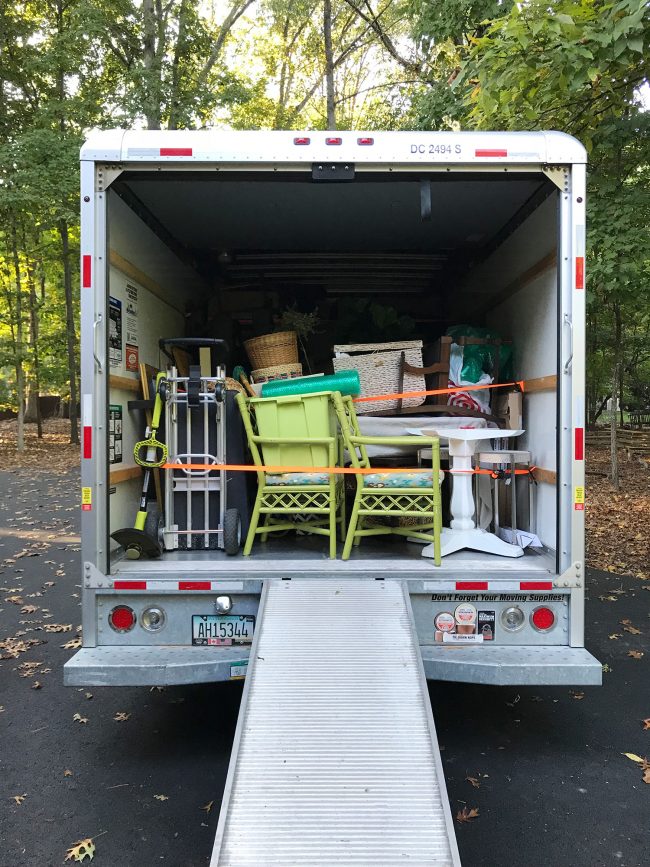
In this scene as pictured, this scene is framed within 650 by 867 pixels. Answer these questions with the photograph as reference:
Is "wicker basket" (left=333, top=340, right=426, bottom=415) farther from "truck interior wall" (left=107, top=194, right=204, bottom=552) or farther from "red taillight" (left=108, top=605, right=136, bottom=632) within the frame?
"red taillight" (left=108, top=605, right=136, bottom=632)

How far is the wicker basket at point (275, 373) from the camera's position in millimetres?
4785

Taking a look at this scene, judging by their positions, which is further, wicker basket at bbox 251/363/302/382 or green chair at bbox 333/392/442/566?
wicker basket at bbox 251/363/302/382

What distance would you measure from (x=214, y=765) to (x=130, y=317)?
230 centimetres

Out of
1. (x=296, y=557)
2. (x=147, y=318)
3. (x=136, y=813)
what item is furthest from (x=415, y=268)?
(x=136, y=813)

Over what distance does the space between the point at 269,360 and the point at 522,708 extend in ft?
8.98

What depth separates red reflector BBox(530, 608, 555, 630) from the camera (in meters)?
2.98

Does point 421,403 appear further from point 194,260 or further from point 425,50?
point 425,50

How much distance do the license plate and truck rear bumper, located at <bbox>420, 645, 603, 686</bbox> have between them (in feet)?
2.61

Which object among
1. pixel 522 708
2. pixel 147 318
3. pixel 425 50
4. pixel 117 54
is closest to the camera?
pixel 522 708

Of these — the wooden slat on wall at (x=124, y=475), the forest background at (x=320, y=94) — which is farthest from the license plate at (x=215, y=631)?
the forest background at (x=320, y=94)

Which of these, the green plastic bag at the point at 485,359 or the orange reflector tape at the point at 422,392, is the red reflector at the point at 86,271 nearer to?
the orange reflector tape at the point at 422,392

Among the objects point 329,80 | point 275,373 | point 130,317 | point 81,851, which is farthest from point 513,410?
point 329,80

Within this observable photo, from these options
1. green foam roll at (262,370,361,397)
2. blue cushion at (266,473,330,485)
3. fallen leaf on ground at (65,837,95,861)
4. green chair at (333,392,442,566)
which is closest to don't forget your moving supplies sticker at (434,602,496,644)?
green chair at (333,392,442,566)

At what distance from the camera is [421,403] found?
4.54 metres
